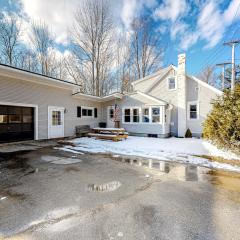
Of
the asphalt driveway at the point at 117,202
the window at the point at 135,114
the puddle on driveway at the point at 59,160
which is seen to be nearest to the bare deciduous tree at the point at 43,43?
the window at the point at 135,114

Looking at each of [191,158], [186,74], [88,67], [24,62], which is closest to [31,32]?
[24,62]

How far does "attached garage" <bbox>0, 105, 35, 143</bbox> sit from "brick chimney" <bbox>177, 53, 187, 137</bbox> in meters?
11.5

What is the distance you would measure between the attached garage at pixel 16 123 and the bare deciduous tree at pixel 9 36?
13750mm

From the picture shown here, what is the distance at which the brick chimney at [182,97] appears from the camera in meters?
14.6

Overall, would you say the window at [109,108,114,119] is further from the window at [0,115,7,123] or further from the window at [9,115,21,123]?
the window at [0,115,7,123]

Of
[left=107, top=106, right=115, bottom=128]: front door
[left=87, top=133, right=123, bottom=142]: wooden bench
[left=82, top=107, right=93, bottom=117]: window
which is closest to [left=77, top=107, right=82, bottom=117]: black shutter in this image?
[left=82, top=107, right=93, bottom=117]: window

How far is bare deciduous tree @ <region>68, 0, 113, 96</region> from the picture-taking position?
20797 millimetres

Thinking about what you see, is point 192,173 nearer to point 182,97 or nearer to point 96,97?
point 182,97

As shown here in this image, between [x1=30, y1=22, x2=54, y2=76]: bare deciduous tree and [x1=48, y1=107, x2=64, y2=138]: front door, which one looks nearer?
[x1=48, y1=107, x2=64, y2=138]: front door

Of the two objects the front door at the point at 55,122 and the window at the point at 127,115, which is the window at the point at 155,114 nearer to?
the window at the point at 127,115

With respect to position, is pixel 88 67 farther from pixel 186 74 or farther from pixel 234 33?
pixel 234 33

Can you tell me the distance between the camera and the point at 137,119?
14.9m

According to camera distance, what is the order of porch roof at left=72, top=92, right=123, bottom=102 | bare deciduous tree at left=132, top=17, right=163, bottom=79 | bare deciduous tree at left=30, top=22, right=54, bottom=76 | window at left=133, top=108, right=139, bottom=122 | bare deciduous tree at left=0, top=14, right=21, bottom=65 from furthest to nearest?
bare deciduous tree at left=132, top=17, right=163, bottom=79 < bare deciduous tree at left=30, top=22, right=54, bottom=76 < bare deciduous tree at left=0, top=14, right=21, bottom=65 < window at left=133, top=108, right=139, bottom=122 < porch roof at left=72, top=92, right=123, bottom=102

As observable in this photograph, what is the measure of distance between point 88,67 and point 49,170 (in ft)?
63.4
